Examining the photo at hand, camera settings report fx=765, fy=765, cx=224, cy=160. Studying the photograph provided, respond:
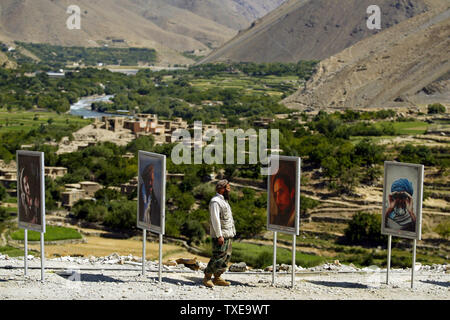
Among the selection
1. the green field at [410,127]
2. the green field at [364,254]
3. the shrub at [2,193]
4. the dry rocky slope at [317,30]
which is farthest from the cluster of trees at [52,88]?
the green field at [364,254]

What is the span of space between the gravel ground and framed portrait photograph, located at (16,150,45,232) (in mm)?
576

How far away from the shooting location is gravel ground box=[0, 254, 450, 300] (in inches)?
275

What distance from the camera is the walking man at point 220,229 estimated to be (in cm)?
711

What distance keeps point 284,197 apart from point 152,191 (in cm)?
132

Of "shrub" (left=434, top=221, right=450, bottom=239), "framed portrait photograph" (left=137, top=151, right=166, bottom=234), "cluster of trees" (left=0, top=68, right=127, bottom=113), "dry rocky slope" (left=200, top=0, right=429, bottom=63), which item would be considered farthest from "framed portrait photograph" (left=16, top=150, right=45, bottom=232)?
"dry rocky slope" (left=200, top=0, right=429, bottom=63)

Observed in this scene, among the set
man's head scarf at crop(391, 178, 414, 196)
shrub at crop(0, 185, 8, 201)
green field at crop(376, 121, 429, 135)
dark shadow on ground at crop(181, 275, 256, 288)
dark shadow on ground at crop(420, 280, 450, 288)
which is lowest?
shrub at crop(0, 185, 8, 201)

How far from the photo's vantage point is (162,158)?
744 cm

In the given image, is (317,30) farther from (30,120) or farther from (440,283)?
(440,283)

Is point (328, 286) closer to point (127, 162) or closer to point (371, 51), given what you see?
point (127, 162)

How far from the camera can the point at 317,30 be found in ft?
306

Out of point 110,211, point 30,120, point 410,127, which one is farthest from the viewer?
point 30,120

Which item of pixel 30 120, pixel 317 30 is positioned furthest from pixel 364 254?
pixel 317 30

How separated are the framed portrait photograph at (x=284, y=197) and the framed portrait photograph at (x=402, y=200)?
0.93 metres

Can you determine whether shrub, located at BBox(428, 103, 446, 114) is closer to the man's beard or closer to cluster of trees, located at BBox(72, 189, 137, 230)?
cluster of trees, located at BBox(72, 189, 137, 230)
